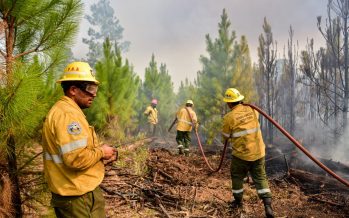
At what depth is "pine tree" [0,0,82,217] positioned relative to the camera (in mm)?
2566

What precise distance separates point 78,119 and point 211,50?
17652 mm

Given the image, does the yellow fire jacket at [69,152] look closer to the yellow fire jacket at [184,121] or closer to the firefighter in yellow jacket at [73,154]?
the firefighter in yellow jacket at [73,154]

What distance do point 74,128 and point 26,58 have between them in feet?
5.13

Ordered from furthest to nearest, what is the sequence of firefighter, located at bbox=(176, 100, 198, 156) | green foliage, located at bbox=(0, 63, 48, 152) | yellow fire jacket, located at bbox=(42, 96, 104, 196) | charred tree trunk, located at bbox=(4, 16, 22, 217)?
firefighter, located at bbox=(176, 100, 198, 156)
charred tree trunk, located at bbox=(4, 16, 22, 217)
green foliage, located at bbox=(0, 63, 48, 152)
yellow fire jacket, located at bbox=(42, 96, 104, 196)

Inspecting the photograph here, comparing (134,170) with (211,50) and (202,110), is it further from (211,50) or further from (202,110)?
(211,50)

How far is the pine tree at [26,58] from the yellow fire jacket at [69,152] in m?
0.46

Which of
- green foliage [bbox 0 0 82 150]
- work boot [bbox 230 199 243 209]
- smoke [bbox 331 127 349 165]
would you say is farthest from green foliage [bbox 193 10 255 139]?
green foliage [bbox 0 0 82 150]

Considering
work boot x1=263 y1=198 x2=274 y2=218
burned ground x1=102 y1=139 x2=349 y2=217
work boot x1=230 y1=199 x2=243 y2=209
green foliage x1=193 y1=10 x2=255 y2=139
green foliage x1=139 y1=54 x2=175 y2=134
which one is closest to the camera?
work boot x1=263 y1=198 x2=274 y2=218

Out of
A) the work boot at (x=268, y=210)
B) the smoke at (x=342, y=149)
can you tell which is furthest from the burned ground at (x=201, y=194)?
the smoke at (x=342, y=149)

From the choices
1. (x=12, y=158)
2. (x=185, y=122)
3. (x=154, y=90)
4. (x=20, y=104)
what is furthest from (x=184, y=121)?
(x=154, y=90)

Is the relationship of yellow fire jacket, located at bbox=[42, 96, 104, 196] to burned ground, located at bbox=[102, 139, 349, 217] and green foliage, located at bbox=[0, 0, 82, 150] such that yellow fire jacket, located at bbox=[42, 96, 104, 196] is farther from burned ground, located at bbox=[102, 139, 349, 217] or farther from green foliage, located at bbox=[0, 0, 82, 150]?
Result: burned ground, located at bbox=[102, 139, 349, 217]

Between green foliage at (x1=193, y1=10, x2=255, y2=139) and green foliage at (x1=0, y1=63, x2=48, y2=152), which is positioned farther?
green foliage at (x1=193, y1=10, x2=255, y2=139)

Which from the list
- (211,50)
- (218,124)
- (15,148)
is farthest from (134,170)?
(211,50)

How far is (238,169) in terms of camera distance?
536 centimetres
